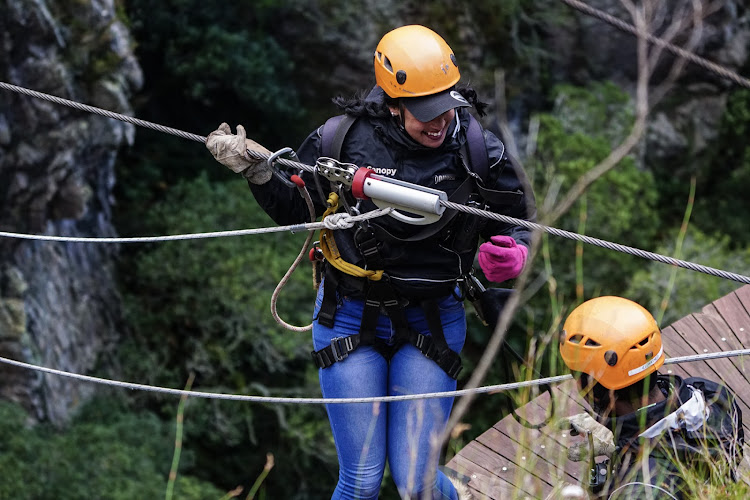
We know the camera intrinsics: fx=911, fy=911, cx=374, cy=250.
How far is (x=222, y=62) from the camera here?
933 centimetres

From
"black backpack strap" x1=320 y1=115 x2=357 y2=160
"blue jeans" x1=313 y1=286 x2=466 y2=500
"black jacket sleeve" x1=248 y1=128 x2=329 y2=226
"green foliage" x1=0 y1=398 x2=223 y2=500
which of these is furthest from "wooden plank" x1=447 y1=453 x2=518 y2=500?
"green foliage" x1=0 y1=398 x2=223 y2=500

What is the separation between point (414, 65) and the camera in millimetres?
2715

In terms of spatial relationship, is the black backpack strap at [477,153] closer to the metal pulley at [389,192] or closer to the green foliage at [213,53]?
the metal pulley at [389,192]

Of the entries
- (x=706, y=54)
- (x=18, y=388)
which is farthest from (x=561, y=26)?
(x=18, y=388)

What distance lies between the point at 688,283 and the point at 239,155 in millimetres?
7503

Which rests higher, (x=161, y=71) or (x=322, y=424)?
(x=161, y=71)

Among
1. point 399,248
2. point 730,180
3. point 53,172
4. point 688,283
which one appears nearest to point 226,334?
point 53,172

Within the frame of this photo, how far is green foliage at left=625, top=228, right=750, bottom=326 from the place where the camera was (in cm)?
916

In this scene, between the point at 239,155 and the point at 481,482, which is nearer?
the point at 239,155

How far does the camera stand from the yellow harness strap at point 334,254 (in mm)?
2812

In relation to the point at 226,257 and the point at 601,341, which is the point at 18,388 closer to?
the point at 226,257

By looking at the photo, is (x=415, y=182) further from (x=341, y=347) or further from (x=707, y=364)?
(x=707, y=364)

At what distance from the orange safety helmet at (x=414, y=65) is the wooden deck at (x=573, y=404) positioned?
107 cm

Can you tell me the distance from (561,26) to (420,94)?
31.5ft
